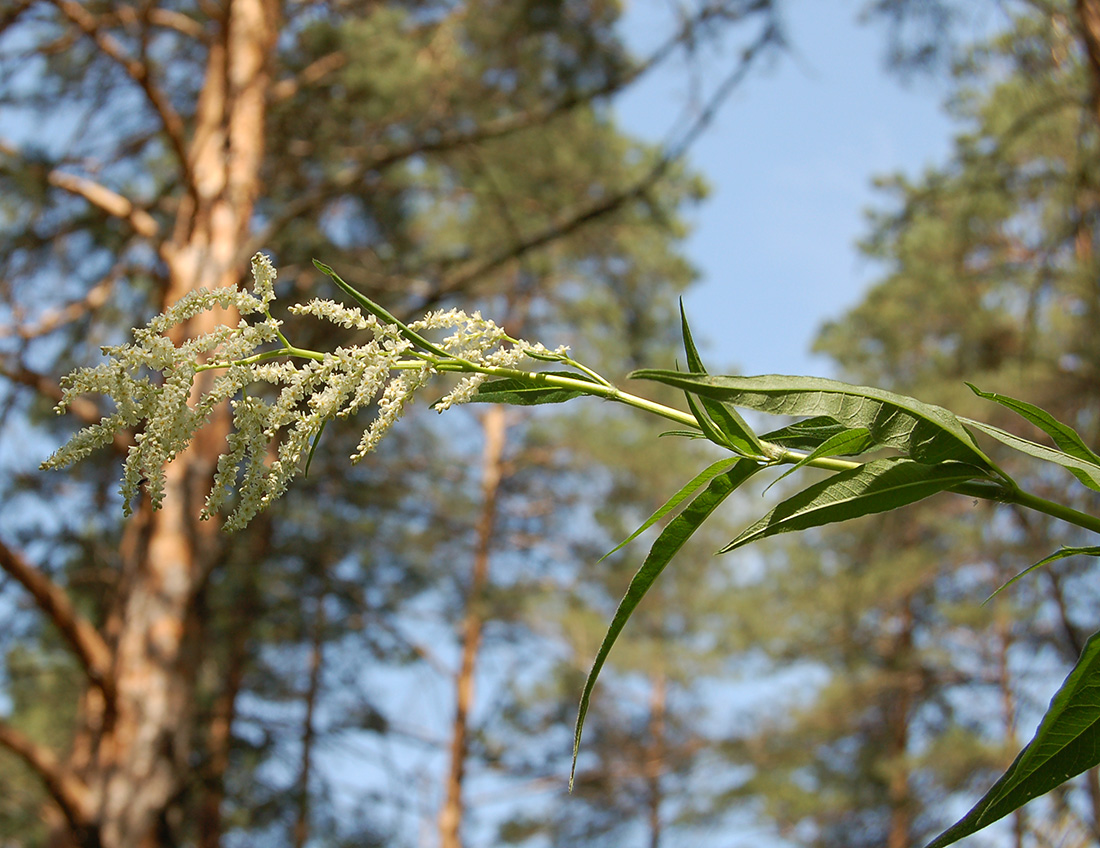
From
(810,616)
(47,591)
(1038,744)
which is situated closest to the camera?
(1038,744)

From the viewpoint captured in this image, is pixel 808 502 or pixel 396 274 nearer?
pixel 808 502

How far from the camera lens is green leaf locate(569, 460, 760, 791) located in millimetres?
857

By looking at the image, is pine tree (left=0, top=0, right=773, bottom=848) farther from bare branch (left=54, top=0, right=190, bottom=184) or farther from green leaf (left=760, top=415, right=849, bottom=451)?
green leaf (left=760, top=415, right=849, bottom=451)

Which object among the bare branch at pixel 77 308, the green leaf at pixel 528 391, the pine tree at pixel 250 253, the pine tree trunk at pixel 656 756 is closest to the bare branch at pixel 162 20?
the pine tree at pixel 250 253

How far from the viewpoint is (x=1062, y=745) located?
0.84 meters

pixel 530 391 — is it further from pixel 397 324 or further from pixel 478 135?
pixel 478 135

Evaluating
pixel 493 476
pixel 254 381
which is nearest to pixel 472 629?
pixel 493 476

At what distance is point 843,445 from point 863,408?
40 millimetres

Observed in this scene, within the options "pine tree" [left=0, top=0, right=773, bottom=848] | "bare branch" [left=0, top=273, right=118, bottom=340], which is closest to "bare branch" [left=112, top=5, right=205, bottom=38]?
"pine tree" [left=0, top=0, right=773, bottom=848]

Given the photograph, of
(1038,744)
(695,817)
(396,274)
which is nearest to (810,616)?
(695,817)

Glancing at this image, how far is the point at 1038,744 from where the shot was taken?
836 mm

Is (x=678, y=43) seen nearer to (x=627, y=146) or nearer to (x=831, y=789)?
(x=627, y=146)

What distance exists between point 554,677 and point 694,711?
5.12 m

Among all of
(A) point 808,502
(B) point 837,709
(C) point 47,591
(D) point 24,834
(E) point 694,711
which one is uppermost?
(E) point 694,711
